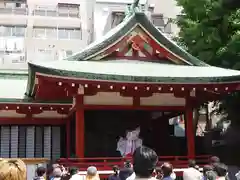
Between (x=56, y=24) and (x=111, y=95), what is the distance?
98.6ft

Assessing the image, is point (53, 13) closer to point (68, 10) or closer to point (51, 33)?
point (68, 10)

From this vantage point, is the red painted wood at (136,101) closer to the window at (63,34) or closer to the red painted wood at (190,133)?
the red painted wood at (190,133)

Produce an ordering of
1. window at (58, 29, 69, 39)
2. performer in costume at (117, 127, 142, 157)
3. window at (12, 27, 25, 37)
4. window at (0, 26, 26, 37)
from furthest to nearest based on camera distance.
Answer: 1. window at (58, 29, 69, 39)
2. window at (12, 27, 25, 37)
3. window at (0, 26, 26, 37)
4. performer in costume at (117, 127, 142, 157)

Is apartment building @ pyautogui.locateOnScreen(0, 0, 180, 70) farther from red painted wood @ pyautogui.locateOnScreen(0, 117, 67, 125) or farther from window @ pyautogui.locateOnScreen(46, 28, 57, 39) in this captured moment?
red painted wood @ pyautogui.locateOnScreen(0, 117, 67, 125)

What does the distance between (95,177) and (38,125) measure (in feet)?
26.4

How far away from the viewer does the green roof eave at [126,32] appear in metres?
12.1

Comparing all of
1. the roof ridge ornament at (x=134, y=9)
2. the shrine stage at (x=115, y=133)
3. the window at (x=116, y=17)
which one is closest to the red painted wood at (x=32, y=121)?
the shrine stage at (x=115, y=133)

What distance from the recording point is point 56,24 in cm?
4019

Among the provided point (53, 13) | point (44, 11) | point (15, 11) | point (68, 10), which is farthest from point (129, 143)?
point (15, 11)

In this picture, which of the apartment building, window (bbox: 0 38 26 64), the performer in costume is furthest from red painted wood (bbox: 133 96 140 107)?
window (bbox: 0 38 26 64)

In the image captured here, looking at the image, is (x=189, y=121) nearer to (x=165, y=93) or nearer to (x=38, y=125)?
(x=165, y=93)

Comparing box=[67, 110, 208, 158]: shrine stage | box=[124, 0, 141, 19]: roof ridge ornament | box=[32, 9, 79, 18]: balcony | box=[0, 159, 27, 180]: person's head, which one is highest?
box=[32, 9, 79, 18]: balcony

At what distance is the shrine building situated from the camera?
35.3 ft

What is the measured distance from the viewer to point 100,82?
10.4 m
